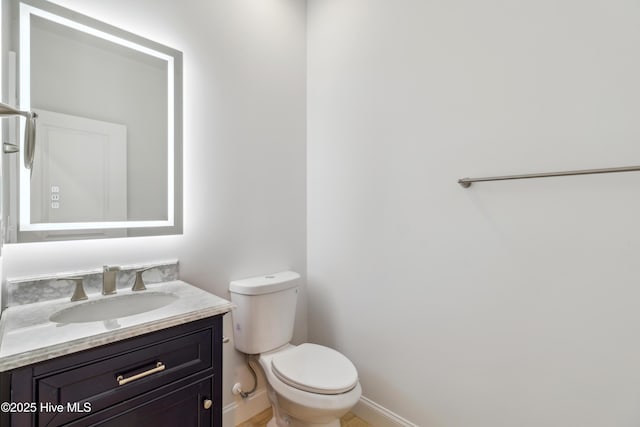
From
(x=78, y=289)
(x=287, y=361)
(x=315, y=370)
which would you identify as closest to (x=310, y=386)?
(x=315, y=370)

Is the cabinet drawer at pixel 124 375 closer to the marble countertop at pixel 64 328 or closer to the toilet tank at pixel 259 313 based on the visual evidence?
the marble countertop at pixel 64 328

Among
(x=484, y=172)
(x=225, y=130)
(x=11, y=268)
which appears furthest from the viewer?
(x=225, y=130)

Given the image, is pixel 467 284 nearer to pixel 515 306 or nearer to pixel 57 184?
pixel 515 306

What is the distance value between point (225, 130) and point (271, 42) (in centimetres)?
68

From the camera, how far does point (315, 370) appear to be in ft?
4.78

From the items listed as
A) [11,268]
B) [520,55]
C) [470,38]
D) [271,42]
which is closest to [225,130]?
[271,42]

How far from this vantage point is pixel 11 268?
1082 millimetres

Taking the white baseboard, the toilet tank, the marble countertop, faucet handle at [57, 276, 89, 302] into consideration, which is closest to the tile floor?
the white baseboard

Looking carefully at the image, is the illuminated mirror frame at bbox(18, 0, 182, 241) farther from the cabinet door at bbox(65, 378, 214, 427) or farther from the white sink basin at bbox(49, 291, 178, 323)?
the cabinet door at bbox(65, 378, 214, 427)

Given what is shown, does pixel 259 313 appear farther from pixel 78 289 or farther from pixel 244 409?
pixel 78 289

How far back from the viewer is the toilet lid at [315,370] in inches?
52.4

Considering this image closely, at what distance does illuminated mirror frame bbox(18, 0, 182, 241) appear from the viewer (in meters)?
1.11

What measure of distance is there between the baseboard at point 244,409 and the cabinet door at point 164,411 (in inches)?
25.7

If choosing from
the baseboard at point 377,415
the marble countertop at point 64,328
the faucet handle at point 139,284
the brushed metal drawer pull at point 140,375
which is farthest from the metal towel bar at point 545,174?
the faucet handle at point 139,284
